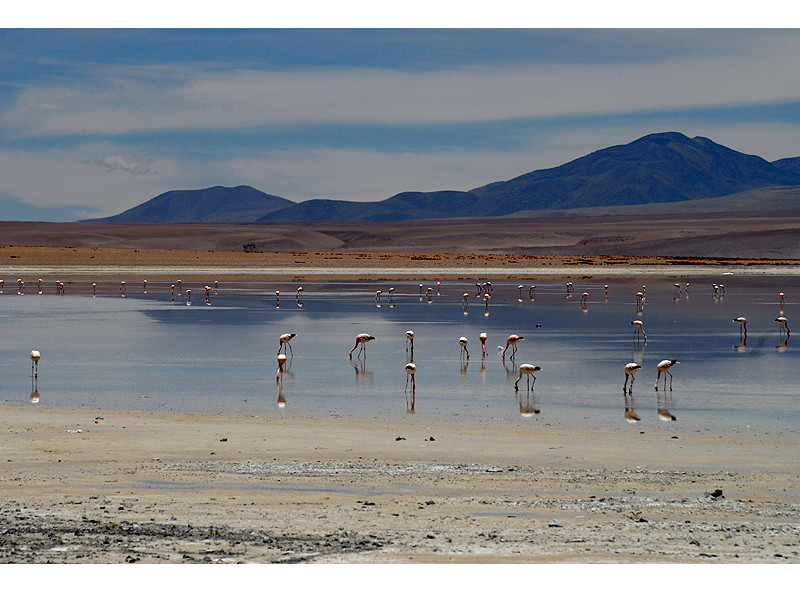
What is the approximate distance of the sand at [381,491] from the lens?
664cm

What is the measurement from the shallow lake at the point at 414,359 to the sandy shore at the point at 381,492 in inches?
50.0

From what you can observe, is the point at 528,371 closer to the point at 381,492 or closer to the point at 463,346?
the point at 463,346

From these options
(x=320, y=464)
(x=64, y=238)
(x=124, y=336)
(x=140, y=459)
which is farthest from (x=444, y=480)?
(x=64, y=238)

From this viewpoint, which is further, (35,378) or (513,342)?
(513,342)

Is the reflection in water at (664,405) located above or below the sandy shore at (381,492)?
above

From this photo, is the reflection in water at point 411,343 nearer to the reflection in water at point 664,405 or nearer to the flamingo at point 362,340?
the flamingo at point 362,340

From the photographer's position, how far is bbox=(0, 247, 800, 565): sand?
21.8 ft

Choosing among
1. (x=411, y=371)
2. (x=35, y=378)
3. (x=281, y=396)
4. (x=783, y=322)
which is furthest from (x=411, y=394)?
(x=783, y=322)

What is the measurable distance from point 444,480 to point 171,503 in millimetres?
2448

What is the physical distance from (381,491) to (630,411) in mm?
5331

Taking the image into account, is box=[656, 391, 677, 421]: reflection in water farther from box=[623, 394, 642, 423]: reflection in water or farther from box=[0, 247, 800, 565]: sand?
box=[0, 247, 800, 565]: sand

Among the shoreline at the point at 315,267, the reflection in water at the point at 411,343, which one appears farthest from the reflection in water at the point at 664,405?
the shoreline at the point at 315,267

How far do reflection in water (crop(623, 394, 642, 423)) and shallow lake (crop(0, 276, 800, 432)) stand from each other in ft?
0.17

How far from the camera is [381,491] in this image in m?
8.42
